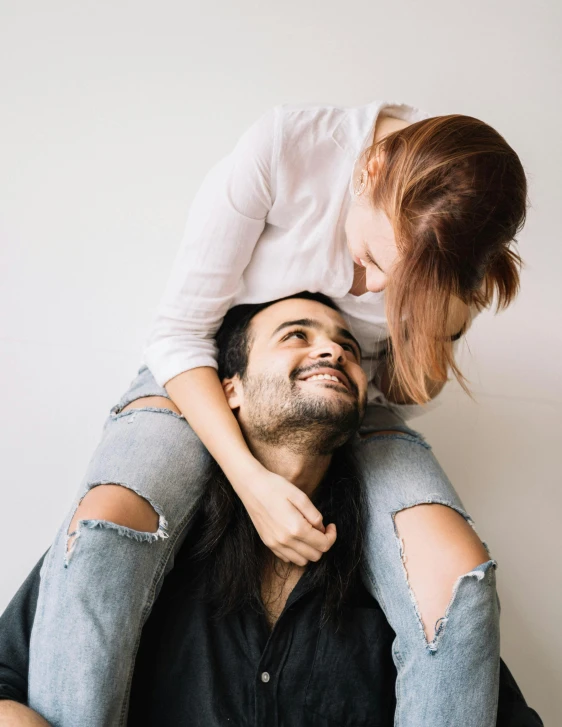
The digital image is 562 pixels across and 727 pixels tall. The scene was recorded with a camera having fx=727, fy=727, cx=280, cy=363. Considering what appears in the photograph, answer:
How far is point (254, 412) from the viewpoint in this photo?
166cm

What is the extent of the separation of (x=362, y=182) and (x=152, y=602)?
3.03 feet

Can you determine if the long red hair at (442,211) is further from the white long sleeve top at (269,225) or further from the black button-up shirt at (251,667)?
the black button-up shirt at (251,667)

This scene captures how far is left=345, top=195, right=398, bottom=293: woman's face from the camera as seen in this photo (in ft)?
4.38

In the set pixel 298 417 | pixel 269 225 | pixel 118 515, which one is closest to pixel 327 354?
pixel 298 417

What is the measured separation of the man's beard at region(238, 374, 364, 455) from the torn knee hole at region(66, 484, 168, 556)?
0.32 metres

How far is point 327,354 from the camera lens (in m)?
1.66

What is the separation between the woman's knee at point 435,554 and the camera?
1.43m

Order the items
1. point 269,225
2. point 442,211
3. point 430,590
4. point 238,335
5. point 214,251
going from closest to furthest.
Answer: point 442,211 → point 430,590 → point 214,251 → point 269,225 → point 238,335

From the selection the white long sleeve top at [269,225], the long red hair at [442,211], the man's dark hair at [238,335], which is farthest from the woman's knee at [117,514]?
the long red hair at [442,211]

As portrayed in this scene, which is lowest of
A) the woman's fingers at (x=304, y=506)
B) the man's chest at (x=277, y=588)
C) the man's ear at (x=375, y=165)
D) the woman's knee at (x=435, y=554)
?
the man's chest at (x=277, y=588)

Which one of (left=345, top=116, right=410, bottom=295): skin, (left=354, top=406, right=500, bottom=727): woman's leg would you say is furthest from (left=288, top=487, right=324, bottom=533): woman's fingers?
(left=345, top=116, right=410, bottom=295): skin

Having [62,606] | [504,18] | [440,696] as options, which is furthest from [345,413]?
[504,18]

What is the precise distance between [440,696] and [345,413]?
0.59 m

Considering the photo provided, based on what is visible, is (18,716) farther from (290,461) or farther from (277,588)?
(290,461)
